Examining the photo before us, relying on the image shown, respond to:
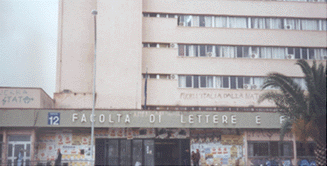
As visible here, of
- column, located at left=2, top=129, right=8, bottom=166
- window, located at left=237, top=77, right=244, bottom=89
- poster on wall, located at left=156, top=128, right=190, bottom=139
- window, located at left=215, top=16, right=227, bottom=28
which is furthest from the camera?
window, located at left=215, top=16, right=227, bottom=28

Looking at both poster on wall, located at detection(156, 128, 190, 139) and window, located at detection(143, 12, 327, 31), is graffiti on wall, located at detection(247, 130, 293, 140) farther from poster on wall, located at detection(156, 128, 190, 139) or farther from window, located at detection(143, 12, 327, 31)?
window, located at detection(143, 12, 327, 31)

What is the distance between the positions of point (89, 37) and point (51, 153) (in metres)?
10.3

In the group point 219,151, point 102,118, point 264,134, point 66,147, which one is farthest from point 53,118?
point 264,134

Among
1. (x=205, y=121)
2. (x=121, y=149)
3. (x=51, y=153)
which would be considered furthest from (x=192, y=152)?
(x=51, y=153)

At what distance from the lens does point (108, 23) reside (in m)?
28.8

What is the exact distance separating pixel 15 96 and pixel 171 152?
11704 mm

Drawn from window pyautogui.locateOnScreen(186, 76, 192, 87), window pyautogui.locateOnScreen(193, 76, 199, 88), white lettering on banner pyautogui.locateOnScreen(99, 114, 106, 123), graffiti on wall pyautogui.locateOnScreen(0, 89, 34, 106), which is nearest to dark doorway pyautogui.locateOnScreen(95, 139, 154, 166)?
white lettering on banner pyautogui.locateOnScreen(99, 114, 106, 123)

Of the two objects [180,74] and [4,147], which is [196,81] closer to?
[180,74]

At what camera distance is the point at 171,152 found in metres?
26.5

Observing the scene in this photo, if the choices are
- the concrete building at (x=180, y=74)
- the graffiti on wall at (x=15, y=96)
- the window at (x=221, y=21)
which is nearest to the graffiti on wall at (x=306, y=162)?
the concrete building at (x=180, y=74)

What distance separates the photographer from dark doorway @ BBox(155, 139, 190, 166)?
25694 millimetres

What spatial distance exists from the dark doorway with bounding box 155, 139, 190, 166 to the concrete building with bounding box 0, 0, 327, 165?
73mm

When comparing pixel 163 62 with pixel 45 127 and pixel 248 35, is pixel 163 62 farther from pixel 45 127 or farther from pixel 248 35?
pixel 45 127

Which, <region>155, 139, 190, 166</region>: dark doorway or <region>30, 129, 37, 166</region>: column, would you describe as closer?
<region>30, 129, 37, 166</region>: column
